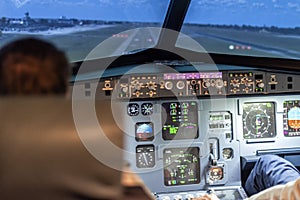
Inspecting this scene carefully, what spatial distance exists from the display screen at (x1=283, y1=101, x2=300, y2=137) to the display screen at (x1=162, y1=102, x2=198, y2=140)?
686mm

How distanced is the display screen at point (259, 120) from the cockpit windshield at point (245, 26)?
1.47 ft

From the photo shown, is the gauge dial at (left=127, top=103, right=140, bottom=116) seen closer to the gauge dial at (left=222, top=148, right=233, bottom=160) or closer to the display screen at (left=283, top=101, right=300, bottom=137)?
the gauge dial at (left=222, top=148, right=233, bottom=160)

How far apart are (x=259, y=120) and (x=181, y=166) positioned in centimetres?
68

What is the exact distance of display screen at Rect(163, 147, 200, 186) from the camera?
3.19m

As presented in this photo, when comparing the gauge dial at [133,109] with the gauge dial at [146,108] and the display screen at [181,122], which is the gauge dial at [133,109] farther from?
the display screen at [181,122]

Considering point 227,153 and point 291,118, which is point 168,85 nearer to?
point 227,153

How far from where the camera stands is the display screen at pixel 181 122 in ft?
10.5

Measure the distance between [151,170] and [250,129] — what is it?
0.79m

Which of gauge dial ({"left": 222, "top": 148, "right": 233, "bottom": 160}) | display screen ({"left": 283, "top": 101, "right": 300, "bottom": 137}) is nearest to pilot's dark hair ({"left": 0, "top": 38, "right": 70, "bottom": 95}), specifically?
gauge dial ({"left": 222, "top": 148, "right": 233, "bottom": 160})

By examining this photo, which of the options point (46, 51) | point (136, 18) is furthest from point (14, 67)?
point (136, 18)

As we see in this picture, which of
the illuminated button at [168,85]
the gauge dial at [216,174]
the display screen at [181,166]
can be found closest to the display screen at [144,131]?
the display screen at [181,166]

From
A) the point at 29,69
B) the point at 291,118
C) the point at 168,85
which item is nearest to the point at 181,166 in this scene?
the point at 168,85

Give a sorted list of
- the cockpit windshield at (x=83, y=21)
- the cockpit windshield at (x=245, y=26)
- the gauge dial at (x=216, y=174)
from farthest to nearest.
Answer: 1. the gauge dial at (x=216, y=174)
2. the cockpit windshield at (x=245, y=26)
3. the cockpit windshield at (x=83, y=21)

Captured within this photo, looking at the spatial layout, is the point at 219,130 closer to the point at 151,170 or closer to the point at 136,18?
the point at 151,170
